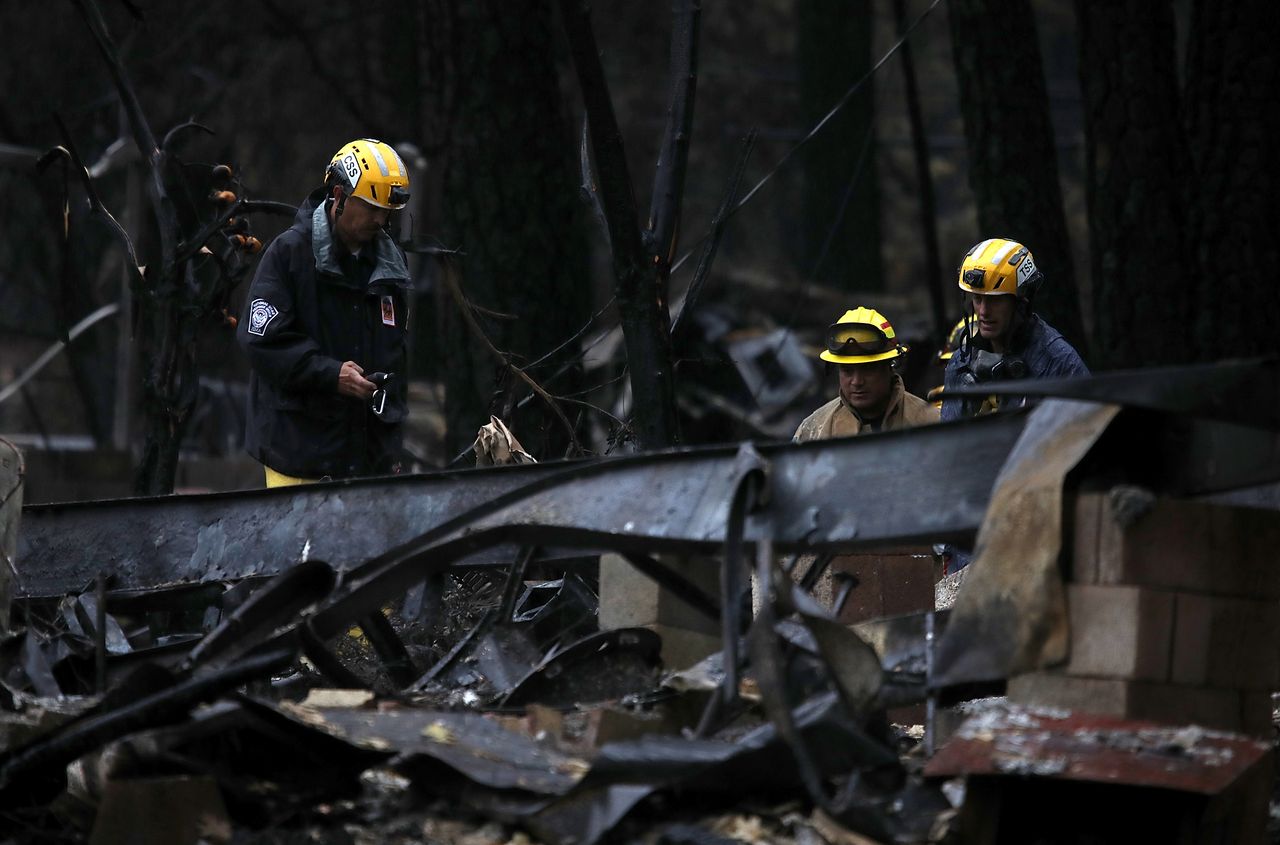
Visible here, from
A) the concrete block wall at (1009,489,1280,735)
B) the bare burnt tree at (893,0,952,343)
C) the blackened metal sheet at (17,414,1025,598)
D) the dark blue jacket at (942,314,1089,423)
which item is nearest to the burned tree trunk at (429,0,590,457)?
the dark blue jacket at (942,314,1089,423)

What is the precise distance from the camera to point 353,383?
7.04 m

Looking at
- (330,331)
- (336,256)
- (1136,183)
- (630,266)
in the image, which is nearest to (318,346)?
(330,331)

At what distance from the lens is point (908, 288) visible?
25.7 metres

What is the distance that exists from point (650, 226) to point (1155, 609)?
11.3 feet

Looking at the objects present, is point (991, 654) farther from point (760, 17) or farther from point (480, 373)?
point (760, 17)

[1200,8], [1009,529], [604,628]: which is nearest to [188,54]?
Result: [1200,8]

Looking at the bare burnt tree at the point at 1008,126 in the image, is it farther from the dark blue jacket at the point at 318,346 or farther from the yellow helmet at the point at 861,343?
the dark blue jacket at the point at 318,346

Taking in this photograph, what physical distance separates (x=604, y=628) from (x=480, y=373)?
4.55 m

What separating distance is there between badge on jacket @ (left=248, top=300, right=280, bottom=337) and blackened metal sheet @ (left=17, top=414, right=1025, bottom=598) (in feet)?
3.86

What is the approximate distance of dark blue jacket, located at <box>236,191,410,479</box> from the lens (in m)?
7.10

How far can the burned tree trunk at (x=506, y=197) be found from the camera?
995 centimetres

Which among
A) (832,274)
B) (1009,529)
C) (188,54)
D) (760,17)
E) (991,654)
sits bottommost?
(991,654)

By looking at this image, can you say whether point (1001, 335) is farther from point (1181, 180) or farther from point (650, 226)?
point (1181, 180)

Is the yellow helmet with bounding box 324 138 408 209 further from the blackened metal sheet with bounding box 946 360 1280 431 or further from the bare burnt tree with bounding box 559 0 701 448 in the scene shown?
the blackened metal sheet with bounding box 946 360 1280 431
